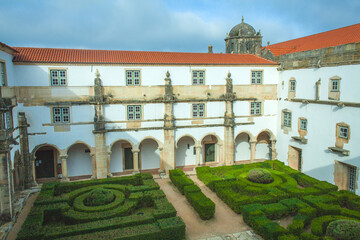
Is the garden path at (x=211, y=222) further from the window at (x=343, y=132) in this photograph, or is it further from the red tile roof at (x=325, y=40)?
the red tile roof at (x=325, y=40)

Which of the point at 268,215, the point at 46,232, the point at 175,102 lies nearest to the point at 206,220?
the point at 268,215

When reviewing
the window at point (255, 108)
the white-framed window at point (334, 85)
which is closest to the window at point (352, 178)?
the white-framed window at point (334, 85)

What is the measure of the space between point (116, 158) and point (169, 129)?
588cm

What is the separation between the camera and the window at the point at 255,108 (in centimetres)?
2717

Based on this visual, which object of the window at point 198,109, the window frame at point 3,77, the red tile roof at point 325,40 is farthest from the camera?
the window at point 198,109

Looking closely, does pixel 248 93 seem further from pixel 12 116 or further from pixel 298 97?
pixel 12 116

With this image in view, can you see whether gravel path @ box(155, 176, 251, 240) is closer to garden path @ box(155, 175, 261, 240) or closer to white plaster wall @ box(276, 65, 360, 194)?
garden path @ box(155, 175, 261, 240)

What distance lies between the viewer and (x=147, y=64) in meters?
24.0

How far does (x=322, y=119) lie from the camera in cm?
2197

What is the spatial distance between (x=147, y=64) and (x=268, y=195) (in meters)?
14.4

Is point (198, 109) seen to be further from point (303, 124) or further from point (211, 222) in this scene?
point (211, 222)

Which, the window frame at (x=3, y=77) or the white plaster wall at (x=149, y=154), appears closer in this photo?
the window frame at (x=3, y=77)

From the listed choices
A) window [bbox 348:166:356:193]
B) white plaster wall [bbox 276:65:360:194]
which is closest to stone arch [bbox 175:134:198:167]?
white plaster wall [bbox 276:65:360:194]

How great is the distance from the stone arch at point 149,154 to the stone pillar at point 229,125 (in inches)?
263
